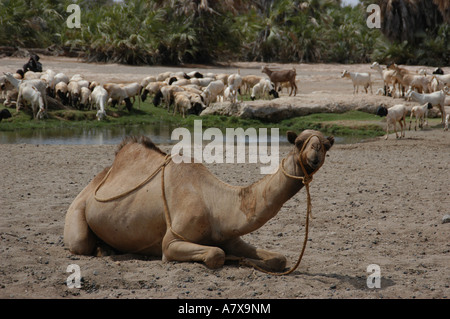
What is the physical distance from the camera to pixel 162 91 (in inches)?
1004

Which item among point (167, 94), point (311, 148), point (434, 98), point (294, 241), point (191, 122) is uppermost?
point (311, 148)

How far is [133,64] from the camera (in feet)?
123

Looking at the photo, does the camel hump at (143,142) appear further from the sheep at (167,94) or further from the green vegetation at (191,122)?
the sheep at (167,94)

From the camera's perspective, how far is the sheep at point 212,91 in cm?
2595

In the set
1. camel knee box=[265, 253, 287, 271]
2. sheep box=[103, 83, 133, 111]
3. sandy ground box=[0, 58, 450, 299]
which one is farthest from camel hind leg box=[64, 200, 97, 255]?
sheep box=[103, 83, 133, 111]

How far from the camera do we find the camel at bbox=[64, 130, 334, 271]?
5.86m

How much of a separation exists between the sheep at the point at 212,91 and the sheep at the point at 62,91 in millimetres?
5193

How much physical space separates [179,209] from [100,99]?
17128 millimetres

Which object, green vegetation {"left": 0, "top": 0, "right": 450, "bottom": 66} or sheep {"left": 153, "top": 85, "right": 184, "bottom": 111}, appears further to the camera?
green vegetation {"left": 0, "top": 0, "right": 450, "bottom": 66}

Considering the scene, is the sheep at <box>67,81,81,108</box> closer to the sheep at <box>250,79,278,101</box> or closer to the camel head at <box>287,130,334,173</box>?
the sheep at <box>250,79,278,101</box>

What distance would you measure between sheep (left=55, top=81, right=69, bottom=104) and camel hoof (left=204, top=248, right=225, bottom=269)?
1874 centimetres

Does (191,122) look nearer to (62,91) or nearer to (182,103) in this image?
(182,103)

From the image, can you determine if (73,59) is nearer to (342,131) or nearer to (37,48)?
(37,48)

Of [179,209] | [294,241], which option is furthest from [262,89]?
[179,209]
